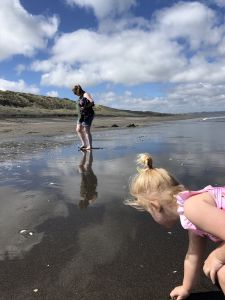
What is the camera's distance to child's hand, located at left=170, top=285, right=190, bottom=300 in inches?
123

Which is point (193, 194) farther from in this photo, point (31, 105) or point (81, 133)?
point (31, 105)

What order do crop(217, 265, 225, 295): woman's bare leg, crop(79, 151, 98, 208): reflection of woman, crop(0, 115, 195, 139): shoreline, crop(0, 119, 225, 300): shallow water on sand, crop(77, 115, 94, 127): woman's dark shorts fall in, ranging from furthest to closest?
crop(0, 115, 195, 139): shoreline, crop(77, 115, 94, 127): woman's dark shorts, crop(79, 151, 98, 208): reflection of woman, crop(0, 119, 225, 300): shallow water on sand, crop(217, 265, 225, 295): woman's bare leg

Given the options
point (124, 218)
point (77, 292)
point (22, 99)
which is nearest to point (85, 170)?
point (124, 218)

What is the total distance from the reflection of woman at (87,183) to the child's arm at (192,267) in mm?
2324

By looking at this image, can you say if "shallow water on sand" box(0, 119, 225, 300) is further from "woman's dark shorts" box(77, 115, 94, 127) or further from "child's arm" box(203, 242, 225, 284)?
"woman's dark shorts" box(77, 115, 94, 127)

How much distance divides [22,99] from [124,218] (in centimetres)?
4536

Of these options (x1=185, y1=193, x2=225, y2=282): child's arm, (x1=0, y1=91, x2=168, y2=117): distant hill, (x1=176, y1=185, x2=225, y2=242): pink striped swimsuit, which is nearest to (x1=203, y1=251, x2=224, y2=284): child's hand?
(x1=185, y1=193, x2=225, y2=282): child's arm

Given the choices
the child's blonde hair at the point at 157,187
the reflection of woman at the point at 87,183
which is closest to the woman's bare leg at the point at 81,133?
the reflection of woman at the point at 87,183

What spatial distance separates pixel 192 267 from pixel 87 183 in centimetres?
378

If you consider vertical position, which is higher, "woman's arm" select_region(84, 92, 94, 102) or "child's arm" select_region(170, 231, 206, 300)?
"woman's arm" select_region(84, 92, 94, 102)

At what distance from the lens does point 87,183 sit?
6.82 m

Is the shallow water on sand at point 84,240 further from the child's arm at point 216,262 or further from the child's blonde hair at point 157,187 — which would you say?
the child's blonde hair at point 157,187

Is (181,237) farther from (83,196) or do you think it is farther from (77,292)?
(83,196)

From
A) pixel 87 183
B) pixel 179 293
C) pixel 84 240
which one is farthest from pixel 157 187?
pixel 87 183
